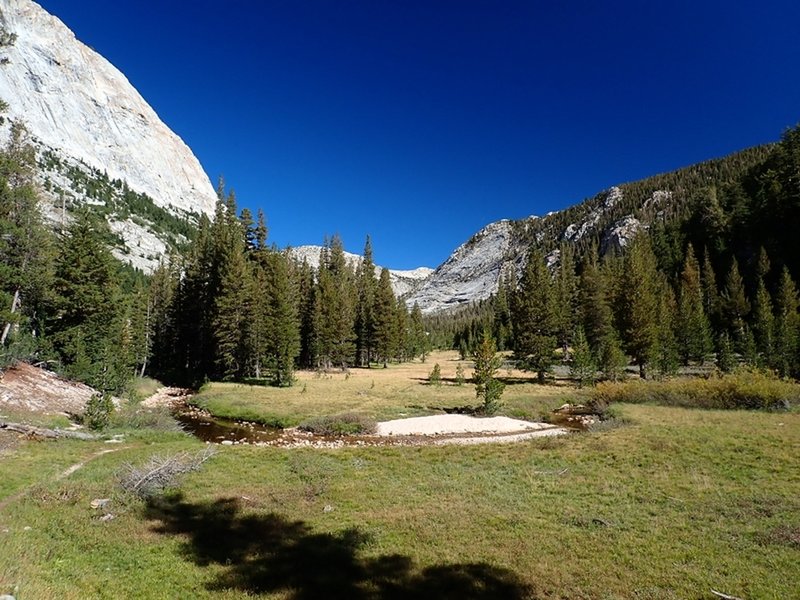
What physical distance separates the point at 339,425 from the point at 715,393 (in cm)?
2968

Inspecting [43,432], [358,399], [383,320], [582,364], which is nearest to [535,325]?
[582,364]

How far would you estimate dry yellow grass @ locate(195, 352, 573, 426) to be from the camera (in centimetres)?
3269

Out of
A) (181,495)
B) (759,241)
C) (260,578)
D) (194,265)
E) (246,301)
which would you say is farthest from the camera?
(759,241)

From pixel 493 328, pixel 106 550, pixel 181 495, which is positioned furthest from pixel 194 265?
pixel 493 328

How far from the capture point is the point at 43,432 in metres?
20.3

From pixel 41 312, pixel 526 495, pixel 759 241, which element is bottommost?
pixel 526 495

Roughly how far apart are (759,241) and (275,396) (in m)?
96.5

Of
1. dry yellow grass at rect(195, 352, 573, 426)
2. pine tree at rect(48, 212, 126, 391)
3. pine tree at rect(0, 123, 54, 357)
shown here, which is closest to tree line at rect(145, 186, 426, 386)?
dry yellow grass at rect(195, 352, 573, 426)

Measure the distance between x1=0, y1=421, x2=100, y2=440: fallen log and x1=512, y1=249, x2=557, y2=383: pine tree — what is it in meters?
43.1

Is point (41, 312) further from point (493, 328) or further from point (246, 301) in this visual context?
point (493, 328)

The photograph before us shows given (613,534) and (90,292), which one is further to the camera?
(90,292)

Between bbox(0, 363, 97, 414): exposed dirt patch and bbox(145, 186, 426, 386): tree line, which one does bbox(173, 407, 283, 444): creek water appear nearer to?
bbox(0, 363, 97, 414): exposed dirt patch

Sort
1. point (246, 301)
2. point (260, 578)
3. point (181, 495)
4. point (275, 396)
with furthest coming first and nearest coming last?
point (246, 301), point (275, 396), point (181, 495), point (260, 578)

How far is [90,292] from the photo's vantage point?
116 feet
